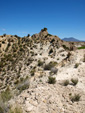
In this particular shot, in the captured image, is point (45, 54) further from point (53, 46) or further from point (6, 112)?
point (6, 112)

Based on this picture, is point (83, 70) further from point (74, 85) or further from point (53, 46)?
A: point (53, 46)

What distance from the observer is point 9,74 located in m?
16.6

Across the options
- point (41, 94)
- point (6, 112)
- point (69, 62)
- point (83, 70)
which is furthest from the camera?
point (69, 62)

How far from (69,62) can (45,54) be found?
6.87 m

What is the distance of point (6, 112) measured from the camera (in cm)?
490

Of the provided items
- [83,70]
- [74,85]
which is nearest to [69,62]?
[83,70]

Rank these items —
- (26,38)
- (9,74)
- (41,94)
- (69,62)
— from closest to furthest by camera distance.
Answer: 1. (41,94)
2. (69,62)
3. (9,74)
4. (26,38)

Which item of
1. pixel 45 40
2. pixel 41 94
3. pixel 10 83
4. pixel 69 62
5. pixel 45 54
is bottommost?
pixel 10 83

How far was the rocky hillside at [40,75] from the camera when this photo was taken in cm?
592

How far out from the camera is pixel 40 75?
11531 millimetres

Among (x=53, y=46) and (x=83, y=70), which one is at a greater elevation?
(x=53, y=46)

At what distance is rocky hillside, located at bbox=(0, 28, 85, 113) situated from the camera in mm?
5922

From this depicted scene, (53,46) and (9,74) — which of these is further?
(53,46)

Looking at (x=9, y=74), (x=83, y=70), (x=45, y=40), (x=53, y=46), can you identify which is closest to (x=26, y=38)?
(x=45, y=40)
